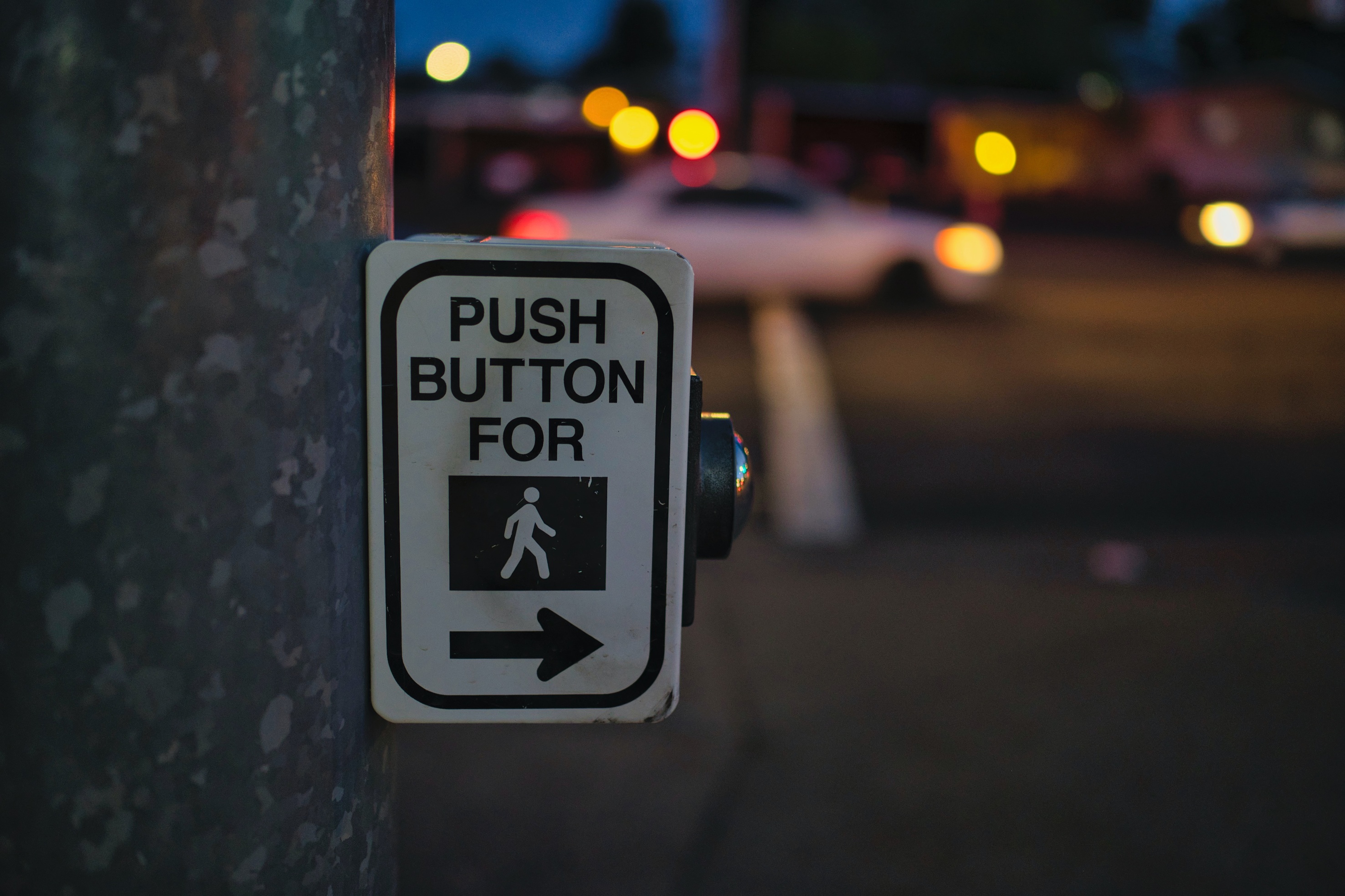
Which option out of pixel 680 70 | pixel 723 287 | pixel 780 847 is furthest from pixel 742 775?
pixel 680 70

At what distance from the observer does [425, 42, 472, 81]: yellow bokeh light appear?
58.0ft

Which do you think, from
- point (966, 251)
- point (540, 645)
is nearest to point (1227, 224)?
point (966, 251)

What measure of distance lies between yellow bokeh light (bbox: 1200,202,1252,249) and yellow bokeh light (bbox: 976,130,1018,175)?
24.5 m

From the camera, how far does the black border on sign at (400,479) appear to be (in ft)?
3.01

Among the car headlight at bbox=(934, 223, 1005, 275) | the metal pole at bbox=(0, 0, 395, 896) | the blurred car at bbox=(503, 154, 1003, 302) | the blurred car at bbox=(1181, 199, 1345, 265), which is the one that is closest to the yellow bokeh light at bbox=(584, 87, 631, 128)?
the blurred car at bbox=(1181, 199, 1345, 265)

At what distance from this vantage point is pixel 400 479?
3.05 feet

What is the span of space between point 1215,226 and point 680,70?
76.0 meters

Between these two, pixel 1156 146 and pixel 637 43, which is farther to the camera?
pixel 637 43

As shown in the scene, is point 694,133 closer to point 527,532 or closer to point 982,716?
point 982,716

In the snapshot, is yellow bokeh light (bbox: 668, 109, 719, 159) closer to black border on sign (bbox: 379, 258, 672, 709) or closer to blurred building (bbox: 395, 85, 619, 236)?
Answer: blurred building (bbox: 395, 85, 619, 236)

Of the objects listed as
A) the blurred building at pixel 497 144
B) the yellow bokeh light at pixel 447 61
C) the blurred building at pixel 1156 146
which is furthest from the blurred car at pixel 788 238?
the blurred building at pixel 497 144

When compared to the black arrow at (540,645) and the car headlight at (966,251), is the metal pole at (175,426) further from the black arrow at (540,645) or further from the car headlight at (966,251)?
the car headlight at (966,251)

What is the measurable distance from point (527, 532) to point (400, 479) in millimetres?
109

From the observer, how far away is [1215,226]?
21.8 meters
